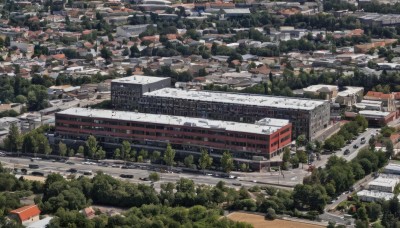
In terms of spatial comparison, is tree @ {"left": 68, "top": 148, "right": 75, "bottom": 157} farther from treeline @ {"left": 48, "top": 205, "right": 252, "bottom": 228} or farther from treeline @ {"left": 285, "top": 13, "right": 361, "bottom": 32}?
treeline @ {"left": 285, "top": 13, "right": 361, "bottom": 32}

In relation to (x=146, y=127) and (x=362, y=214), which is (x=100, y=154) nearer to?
(x=146, y=127)

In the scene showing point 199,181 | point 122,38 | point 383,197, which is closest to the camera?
point 383,197

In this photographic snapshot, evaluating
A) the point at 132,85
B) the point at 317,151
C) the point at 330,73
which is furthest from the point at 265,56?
the point at 317,151

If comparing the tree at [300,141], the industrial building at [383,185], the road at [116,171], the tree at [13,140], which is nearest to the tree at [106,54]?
the tree at [13,140]

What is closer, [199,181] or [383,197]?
[383,197]

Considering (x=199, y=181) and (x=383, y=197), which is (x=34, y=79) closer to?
(x=199, y=181)

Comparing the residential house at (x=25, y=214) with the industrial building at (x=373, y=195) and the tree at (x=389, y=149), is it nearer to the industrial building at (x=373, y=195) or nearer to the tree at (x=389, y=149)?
the industrial building at (x=373, y=195)

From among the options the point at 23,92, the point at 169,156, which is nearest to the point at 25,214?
the point at 169,156

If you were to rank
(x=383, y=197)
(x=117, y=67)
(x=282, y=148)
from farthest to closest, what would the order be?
(x=117, y=67)
(x=282, y=148)
(x=383, y=197)
